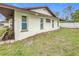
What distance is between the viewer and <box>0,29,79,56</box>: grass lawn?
7.05 meters

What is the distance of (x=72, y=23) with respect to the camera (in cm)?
760

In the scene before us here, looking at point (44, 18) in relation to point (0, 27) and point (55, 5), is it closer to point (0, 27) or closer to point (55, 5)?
point (55, 5)

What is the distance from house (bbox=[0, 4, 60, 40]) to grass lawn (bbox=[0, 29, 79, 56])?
464mm

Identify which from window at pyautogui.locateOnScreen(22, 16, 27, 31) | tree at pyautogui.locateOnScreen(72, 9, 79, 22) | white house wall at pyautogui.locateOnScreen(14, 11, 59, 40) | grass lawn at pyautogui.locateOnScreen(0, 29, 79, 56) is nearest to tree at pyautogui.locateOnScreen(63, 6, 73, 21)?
tree at pyautogui.locateOnScreen(72, 9, 79, 22)

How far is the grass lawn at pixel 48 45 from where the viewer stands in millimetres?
7052

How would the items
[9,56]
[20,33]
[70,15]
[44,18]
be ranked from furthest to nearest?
1. [44,18]
2. [20,33]
3. [70,15]
4. [9,56]

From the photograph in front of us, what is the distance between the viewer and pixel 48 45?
7.36 metres

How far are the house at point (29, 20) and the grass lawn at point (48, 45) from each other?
464 mm

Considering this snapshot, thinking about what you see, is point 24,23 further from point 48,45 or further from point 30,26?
point 48,45

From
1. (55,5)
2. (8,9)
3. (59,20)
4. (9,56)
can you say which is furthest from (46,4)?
(9,56)

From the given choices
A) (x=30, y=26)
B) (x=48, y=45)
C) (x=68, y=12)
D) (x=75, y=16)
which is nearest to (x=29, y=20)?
(x=30, y=26)

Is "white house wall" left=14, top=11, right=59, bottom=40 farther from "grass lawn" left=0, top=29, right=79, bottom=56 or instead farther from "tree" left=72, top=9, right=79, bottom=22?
"tree" left=72, top=9, right=79, bottom=22

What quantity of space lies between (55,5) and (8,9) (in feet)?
5.61

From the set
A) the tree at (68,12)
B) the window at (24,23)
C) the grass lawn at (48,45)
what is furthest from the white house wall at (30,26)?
the tree at (68,12)
